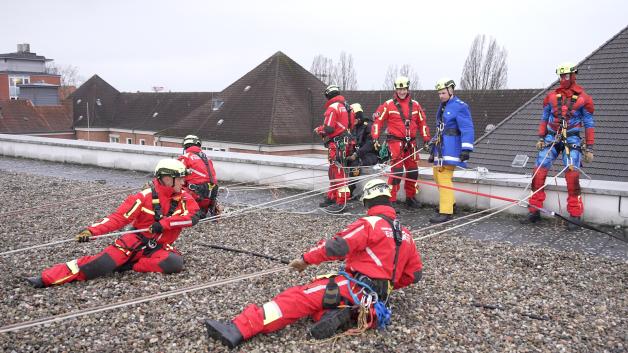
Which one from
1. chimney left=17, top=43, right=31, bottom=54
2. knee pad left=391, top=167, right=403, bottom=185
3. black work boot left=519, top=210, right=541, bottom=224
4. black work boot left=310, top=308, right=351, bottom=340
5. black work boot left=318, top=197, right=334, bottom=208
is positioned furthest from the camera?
chimney left=17, top=43, right=31, bottom=54

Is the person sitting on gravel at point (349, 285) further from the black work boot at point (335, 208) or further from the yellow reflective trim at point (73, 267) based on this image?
the black work boot at point (335, 208)

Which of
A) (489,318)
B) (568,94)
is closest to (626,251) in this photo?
(568,94)

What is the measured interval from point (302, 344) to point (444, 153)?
4972mm

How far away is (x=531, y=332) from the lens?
5039mm

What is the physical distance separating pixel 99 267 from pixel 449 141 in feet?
18.0

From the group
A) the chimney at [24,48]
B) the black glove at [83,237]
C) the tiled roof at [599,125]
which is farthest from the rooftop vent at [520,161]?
the chimney at [24,48]

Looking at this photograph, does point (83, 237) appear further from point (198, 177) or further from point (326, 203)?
point (326, 203)

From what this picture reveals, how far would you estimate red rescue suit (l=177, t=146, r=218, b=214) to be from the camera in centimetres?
898

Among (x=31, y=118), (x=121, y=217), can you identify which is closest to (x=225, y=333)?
(x=121, y=217)

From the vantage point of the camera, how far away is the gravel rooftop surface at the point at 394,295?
15.9 ft

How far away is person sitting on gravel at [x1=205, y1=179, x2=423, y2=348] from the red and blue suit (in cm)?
429

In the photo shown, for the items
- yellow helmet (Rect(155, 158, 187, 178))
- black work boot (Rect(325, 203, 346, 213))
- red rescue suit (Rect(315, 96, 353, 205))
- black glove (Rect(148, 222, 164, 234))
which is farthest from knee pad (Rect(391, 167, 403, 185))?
black glove (Rect(148, 222, 164, 234))

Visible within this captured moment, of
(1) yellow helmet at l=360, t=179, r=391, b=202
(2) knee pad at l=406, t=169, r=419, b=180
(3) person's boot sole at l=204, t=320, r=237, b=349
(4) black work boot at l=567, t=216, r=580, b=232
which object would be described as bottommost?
(3) person's boot sole at l=204, t=320, r=237, b=349

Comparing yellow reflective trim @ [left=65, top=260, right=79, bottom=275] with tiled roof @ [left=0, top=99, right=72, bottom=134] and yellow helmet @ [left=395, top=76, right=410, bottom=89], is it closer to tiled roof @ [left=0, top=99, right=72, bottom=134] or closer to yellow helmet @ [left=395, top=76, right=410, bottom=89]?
yellow helmet @ [left=395, top=76, right=410, bottom=89]
